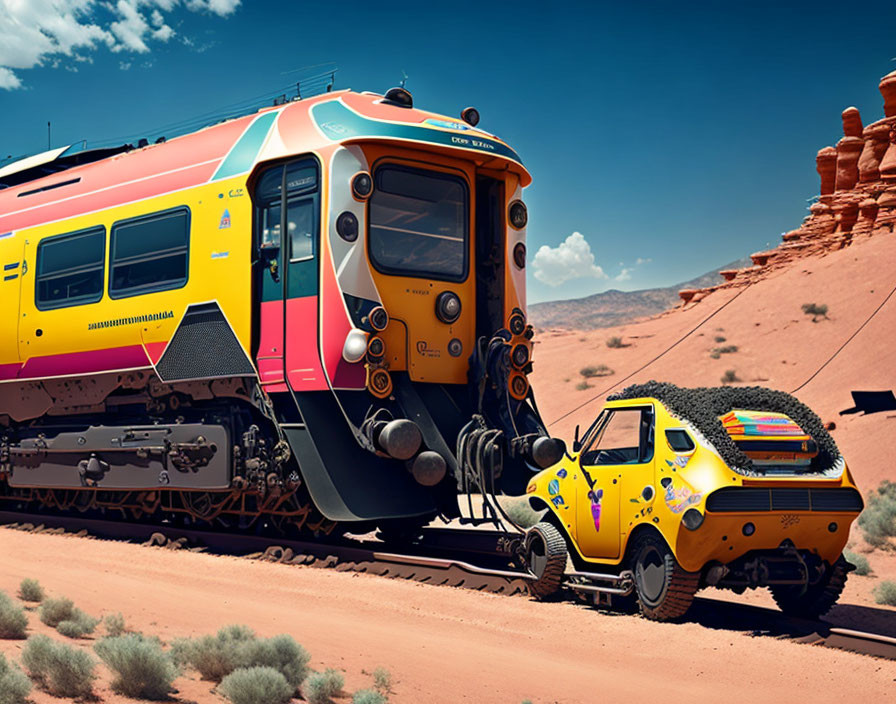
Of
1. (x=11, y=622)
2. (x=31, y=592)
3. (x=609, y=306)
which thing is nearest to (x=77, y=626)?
(x=11, y=622)

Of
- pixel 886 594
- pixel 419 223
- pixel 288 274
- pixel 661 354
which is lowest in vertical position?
pixel 886 594

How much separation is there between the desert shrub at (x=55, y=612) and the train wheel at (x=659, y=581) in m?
4.58

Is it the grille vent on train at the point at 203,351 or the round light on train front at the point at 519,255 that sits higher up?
the round light on train front at the point at 519,255

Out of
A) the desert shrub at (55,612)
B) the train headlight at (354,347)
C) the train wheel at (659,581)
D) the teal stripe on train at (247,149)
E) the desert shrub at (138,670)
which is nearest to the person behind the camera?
the desert shrub at (138,670)

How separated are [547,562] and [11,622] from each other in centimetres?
487

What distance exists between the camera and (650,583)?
893cm

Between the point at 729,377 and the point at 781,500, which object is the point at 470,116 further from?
the point at 729,377

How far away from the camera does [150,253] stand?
1318cm

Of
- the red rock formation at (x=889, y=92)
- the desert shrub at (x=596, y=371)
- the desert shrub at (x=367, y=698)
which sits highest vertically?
the red rock formation at (x=889, y=92)

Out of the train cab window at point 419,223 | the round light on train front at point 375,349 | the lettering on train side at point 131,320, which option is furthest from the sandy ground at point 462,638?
the train cab window at point 419,223

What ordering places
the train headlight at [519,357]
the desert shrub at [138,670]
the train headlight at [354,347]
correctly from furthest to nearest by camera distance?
1. the train headlight at [519,357]
2. the train headlight at [354,347]
3. the desert shrub at [138,670]

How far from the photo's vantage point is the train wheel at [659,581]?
852 cm

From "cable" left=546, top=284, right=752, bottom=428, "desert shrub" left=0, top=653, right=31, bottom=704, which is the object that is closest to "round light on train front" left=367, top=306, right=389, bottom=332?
"desert shrub" left=0, top=653, right=31, bottom=704

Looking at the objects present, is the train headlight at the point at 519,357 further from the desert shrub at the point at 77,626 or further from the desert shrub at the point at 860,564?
the desert shrub at the point at 77,626
